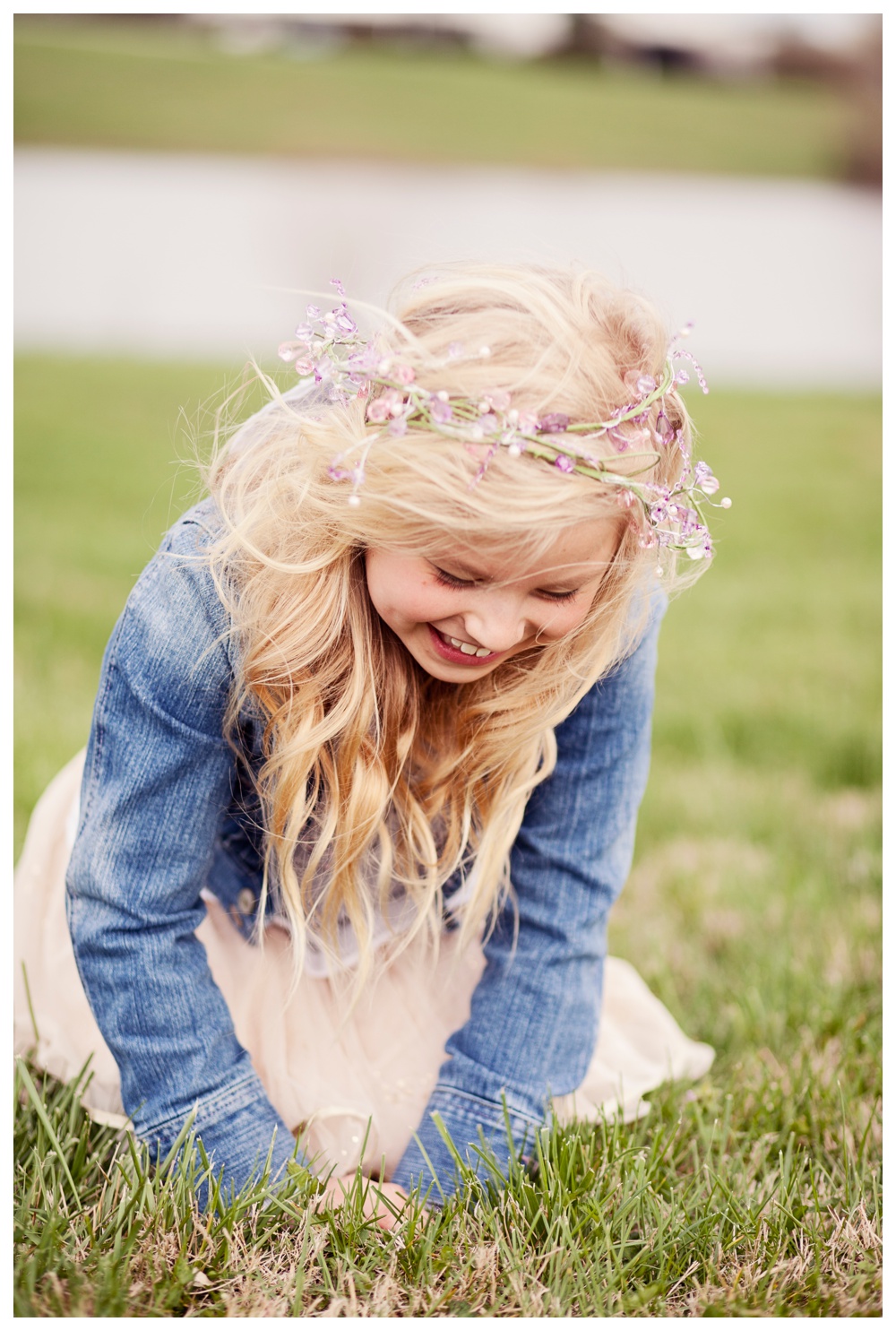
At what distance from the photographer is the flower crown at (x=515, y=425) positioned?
123 centimetres

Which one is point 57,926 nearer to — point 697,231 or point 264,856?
point 264,856

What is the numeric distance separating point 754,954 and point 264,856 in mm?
1051

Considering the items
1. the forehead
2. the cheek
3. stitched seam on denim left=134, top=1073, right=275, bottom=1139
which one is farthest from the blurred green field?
stitched seam on denim left=134, top=1073, right=275, bottom=1139

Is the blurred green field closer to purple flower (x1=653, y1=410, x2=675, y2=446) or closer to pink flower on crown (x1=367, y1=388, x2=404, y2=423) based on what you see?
pink flower on crown (x1=367, y1=388, x2=404, y2=423)

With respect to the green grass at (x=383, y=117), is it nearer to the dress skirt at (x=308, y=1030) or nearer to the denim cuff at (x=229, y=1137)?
the dress skirt at (x=308, y=1030)

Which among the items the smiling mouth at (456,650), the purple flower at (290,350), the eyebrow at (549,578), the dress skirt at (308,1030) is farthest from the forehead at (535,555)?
the dress skirt at (308,1030)

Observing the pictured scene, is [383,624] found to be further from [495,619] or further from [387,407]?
[387,407]

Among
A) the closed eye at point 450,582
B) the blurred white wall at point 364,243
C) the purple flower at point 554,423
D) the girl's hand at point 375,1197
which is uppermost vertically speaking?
the blurred white wall at point 364,243

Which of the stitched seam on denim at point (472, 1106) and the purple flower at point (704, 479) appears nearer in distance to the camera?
the purple flower at point (704, 479)

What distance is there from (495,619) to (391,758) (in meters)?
0.32

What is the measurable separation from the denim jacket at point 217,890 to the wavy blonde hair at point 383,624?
0.06 metres

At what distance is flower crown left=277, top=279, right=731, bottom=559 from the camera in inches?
48.4

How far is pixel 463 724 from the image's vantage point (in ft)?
5.08

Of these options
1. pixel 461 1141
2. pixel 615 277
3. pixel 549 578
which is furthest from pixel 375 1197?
pixel 615 277
